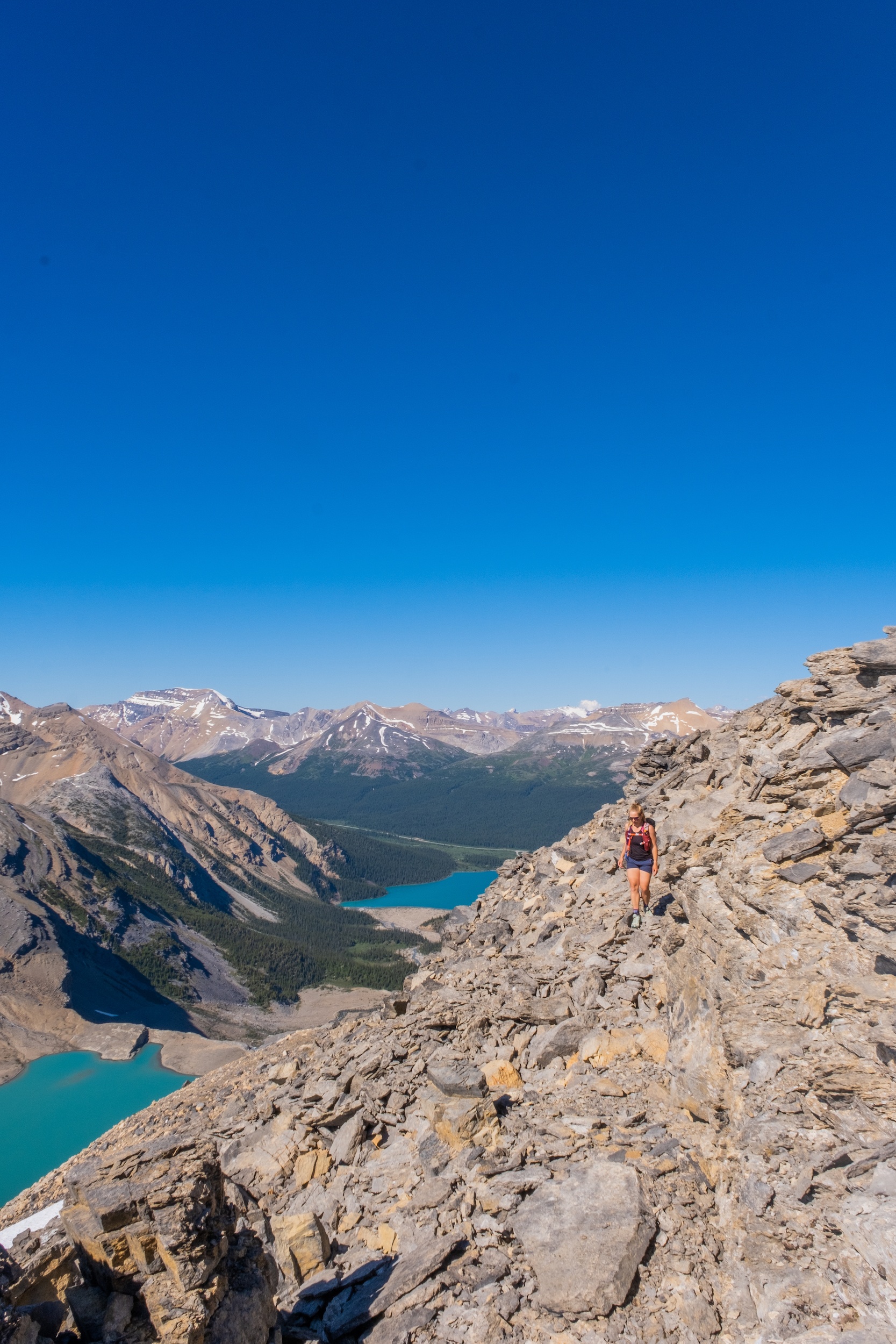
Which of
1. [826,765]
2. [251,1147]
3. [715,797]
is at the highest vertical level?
[826,765]

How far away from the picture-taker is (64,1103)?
65250mm

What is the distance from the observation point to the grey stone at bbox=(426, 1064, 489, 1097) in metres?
12.6

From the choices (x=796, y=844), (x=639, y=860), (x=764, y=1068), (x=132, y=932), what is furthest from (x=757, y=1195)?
(x=132, y=932)

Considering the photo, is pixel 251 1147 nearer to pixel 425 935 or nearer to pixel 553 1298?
pixel 553 1298

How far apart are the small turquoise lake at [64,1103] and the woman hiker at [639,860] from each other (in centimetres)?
5487

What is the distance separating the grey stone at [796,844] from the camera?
11.8 metres

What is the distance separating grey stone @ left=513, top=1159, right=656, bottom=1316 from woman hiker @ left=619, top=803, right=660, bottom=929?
690cm

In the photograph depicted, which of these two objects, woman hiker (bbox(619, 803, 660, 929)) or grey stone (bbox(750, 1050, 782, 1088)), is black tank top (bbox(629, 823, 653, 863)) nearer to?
woman hiker (bbox(619, 803, 660, 929))

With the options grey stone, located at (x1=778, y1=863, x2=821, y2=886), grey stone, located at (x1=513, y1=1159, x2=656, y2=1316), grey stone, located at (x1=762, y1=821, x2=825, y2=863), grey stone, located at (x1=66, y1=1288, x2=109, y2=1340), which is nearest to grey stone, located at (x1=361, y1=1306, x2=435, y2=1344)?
grey stone, located at (x1=513, y1=1159, x2=656, y2=1316)

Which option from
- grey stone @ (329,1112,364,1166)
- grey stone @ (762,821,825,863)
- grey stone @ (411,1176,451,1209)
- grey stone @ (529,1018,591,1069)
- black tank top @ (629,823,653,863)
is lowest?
grey stone @ (329,1112,364,1166)

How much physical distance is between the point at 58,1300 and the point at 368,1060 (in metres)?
8.20

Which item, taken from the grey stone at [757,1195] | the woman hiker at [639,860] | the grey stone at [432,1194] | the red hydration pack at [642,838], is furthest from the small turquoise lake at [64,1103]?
the grey stone at [757,1195]

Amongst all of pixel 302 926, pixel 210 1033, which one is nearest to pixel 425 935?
pixel 302 926

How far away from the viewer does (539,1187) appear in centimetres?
981
